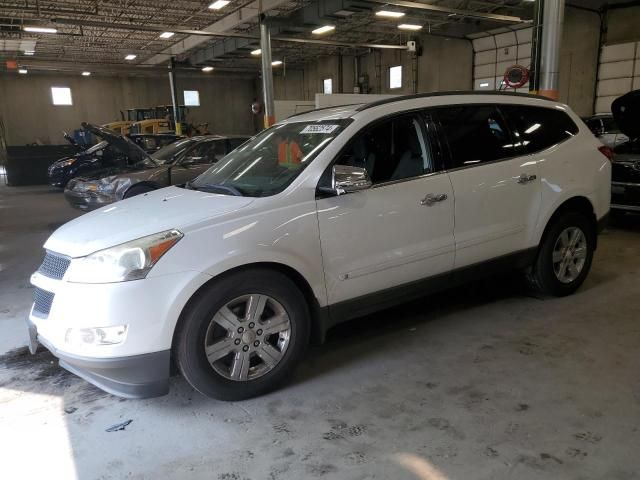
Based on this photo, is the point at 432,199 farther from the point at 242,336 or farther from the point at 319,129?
the point at 242,336

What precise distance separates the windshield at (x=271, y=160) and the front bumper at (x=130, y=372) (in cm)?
109

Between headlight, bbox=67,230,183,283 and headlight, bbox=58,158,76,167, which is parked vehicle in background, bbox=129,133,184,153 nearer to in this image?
headlight, bbox=58,158,76,167

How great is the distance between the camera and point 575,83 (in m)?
14.5

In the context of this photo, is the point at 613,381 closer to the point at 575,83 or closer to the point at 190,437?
the point at 190,437

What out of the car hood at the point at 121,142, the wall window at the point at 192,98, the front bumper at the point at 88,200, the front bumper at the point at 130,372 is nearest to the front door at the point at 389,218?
the front bumper at the point at 130,372

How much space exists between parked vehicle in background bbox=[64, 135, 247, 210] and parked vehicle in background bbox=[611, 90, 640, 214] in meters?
5.99

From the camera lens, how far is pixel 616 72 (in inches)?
533

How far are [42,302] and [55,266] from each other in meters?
0.21

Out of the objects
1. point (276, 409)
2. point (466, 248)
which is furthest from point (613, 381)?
point (276, 409)

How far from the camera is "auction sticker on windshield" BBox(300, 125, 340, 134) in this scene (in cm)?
323

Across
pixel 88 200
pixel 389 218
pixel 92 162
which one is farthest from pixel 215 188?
pixel 92 162

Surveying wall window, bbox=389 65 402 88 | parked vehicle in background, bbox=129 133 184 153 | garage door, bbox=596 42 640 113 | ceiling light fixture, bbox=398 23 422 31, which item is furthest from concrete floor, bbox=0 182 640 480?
wall window, bbox=389 65 402 88

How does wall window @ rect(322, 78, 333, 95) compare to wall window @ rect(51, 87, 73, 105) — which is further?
wall window @ rect(51, 87, 73, 105)

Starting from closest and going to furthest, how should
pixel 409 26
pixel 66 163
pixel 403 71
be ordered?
pixel 66 163, pixel 409 26, pixel 403 71
